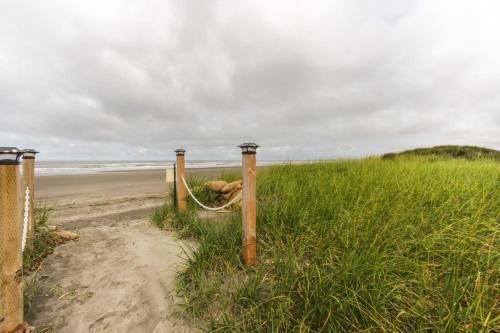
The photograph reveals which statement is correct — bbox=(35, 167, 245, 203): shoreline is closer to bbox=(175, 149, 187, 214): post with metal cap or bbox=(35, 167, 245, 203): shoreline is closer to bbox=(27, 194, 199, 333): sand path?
bbox=(175, 149, 187, 214): post with metal cap

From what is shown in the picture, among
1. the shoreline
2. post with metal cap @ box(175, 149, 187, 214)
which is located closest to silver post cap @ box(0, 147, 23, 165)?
post with metal cap @ box(175, 149, 187, 214)

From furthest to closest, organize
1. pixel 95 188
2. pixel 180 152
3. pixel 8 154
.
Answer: pixel 95 188 → pixel 180 152 → pixel 8 154

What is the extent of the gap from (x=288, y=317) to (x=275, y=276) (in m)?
0.53

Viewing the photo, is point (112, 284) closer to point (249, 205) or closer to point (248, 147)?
point (249, 205)

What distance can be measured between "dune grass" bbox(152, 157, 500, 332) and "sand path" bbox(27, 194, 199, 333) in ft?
1.17

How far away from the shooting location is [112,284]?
2975mm

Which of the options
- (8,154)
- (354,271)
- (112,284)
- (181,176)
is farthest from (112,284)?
(354,271)

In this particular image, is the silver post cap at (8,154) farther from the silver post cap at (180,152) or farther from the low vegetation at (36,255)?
the silver post cap at (180,152)

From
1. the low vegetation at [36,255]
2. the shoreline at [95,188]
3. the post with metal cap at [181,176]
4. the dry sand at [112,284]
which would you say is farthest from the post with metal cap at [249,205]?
the shoreline at [95,188]

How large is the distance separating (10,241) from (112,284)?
135 centimetres

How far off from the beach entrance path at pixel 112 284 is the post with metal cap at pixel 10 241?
410 mm

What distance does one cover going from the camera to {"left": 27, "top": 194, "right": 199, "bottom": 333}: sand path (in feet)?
7.80

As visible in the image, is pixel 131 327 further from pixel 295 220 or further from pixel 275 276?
pixel 295 220

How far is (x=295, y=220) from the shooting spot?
3.34 m
